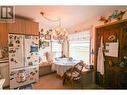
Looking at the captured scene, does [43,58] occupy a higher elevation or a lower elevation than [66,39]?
lower

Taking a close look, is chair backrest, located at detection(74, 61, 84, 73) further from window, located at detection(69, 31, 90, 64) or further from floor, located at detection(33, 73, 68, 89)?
floor, located at detection(33, 73, 68, 89)

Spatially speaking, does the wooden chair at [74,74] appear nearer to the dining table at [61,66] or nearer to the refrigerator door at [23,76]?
the dining table at [61,66]

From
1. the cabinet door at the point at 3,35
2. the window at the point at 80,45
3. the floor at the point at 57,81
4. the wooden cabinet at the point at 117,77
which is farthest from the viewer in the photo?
the window at the point at 80,45

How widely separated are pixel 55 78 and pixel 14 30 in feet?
3.92

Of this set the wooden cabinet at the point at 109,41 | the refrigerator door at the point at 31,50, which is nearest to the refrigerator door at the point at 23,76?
the refrigerator door at the point at 31,50

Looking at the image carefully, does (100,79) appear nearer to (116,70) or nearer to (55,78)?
(116,70)

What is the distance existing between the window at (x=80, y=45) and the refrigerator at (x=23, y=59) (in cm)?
62

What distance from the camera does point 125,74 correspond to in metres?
1.80

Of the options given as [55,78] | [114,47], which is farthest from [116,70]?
[55,78]

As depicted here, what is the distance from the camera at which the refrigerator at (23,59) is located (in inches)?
79.9

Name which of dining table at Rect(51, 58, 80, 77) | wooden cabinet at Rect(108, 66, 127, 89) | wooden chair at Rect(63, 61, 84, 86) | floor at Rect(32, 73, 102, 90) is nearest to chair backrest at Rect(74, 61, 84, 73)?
wooden chair at Rect(63, 61, 84, 86)

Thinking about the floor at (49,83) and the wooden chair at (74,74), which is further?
the wooden chair at (74,74)

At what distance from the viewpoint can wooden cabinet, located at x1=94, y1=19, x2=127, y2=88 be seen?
71.4 inches

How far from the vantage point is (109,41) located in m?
2.03
